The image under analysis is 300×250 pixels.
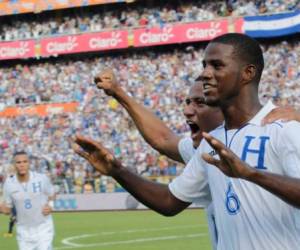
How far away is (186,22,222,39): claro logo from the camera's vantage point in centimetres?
4181

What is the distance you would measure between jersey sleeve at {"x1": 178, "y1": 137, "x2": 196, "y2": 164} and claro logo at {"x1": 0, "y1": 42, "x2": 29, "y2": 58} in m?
43.9

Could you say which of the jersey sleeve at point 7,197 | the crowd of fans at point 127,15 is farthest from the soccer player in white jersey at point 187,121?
the crowd of fans at point 127,15

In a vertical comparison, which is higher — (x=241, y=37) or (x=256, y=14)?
(x=256, y=14)

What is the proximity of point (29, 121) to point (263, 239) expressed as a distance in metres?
39.0

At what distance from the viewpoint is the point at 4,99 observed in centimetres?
4594

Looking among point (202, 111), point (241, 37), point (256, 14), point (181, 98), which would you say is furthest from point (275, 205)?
point (256, 14)

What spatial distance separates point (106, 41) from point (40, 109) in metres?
5.47

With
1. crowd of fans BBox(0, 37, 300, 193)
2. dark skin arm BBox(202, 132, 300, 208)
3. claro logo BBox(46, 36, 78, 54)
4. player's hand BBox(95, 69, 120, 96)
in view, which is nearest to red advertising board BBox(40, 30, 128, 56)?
claro logo BBox(46, 36, 78, 54)

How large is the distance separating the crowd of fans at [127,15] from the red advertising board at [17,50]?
77 cm

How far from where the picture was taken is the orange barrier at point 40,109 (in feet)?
142

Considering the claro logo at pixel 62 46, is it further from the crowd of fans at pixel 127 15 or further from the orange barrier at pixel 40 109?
the orange barrier at pixel 40 109

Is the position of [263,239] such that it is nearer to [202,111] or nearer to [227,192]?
[227,192]

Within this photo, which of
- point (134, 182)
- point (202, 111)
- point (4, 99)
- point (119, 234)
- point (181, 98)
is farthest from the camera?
point (4, 99)

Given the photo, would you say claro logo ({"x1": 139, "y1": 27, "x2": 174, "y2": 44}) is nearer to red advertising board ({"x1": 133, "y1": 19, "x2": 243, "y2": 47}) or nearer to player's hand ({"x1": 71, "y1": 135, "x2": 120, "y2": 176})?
red advertising board ({"x1": 133, "y1": 19, "x2": 243, "y2": 47})
